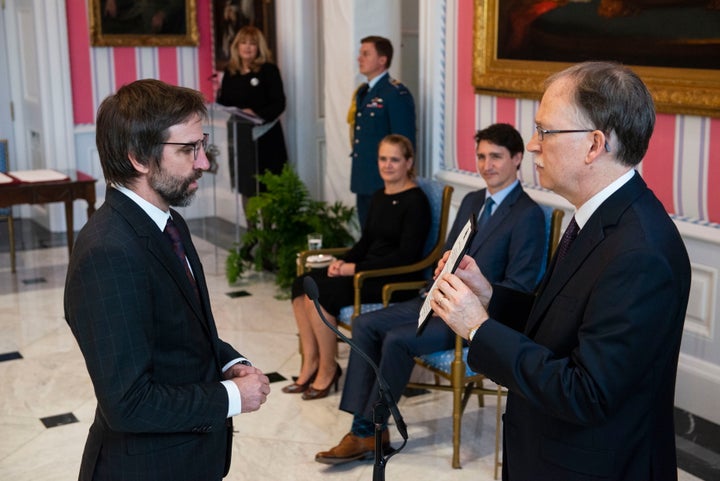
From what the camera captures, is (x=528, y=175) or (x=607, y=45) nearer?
(x=607, y=45)

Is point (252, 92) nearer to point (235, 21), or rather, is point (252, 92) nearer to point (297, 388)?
point (235, 21)

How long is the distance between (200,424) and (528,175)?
12.1 feet

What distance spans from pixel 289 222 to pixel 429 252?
195cm

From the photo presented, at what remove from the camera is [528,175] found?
5.41 m

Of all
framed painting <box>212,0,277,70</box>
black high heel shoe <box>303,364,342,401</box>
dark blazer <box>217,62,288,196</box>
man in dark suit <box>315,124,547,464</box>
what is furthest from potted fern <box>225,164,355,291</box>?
man in dark suit <box>315,124,547,464</box>

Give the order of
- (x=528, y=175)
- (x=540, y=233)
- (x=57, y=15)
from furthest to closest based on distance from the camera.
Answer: (x=57, y=15) < (x=528, y=175) < (x=540, y=233)

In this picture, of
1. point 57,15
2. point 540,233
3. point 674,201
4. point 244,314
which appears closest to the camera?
point 540,233

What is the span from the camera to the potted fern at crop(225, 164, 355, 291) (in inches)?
256

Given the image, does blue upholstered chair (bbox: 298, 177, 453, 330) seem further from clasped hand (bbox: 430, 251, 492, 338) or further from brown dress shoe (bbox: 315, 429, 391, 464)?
clasped hand (bbox: 430, 251, 492, 338)

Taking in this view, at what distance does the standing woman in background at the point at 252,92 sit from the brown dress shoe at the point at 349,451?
3.67 m

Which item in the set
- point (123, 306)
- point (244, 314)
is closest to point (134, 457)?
point (123, 306)

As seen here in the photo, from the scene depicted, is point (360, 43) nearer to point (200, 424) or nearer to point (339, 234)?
point (339, 234)

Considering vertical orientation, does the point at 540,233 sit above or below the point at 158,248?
below

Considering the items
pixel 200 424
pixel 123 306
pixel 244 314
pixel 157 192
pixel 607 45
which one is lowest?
pixel 244 314
